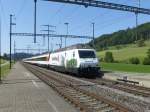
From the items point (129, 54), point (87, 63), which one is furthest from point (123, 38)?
point (87, 63)

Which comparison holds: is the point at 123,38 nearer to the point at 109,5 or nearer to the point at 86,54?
the point at 109,5

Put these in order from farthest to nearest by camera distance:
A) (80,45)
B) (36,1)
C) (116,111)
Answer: (80,45) → (36,1) → (116,111)

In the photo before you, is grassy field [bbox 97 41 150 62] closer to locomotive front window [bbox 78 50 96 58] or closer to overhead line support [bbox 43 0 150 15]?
overhead line support [bbox 43 0 150 15]

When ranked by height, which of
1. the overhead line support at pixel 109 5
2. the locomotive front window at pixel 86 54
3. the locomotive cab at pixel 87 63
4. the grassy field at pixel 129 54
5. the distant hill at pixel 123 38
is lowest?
the locomotive cab at pixel 87 63

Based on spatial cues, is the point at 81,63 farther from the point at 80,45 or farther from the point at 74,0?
the point at 74,0

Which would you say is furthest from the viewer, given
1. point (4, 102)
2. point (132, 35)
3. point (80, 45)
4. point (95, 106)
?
point (132, 35)

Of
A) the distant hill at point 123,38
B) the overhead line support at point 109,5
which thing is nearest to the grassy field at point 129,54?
the distant hill at point 123,38

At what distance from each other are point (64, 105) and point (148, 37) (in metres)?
138

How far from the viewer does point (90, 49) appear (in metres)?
38.6

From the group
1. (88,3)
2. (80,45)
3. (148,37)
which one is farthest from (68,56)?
(148,37)

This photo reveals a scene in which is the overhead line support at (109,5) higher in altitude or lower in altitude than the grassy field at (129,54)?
higher

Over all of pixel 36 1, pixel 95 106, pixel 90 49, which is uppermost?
pixel 36 1

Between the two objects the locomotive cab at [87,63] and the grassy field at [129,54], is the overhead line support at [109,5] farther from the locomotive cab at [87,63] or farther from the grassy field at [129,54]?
the grassy field at [129,54]

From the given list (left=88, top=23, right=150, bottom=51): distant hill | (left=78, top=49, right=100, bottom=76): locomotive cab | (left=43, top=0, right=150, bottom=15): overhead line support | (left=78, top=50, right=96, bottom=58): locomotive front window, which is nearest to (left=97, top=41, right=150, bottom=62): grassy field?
(left=88, top=23, right=150, bottom=51): distant hill
